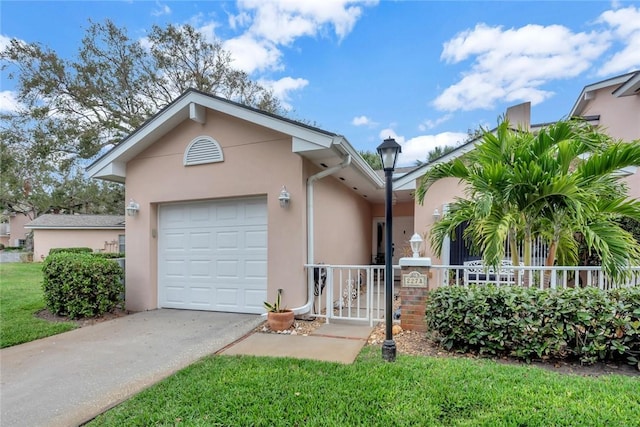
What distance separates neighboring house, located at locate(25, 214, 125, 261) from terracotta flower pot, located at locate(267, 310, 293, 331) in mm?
22483

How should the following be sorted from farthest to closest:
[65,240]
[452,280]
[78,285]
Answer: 1. [65,240]
2. [452,280]
3. [78,285]

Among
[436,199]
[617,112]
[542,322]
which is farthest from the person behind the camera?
[617,112]

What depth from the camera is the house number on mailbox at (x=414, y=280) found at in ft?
17.2

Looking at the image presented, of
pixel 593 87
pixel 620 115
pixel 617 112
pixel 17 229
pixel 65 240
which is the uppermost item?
pixel 593 87

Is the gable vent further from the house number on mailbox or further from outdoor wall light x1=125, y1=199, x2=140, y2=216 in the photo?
the house number on mailbox

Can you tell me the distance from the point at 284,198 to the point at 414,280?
2730mm

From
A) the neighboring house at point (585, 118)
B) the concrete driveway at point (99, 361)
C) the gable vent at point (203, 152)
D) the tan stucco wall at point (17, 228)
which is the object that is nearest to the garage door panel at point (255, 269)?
the concrete driveway at point (99, 361)

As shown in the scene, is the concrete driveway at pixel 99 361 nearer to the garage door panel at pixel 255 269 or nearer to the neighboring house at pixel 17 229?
the garage door panel at pixel 255 269

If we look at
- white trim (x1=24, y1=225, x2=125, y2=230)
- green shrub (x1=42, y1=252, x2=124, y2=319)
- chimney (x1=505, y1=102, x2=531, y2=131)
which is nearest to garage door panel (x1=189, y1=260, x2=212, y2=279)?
green shrub (x1=42, y1=252, x2=124, y2=319)

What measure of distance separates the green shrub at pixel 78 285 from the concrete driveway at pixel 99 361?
1.91 ft

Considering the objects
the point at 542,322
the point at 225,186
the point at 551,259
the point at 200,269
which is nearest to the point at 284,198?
the point at 225,186

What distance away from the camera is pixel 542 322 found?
407cm

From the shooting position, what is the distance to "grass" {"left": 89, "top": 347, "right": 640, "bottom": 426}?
9.21 feet

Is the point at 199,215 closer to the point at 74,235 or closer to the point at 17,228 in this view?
the point at 74,235
